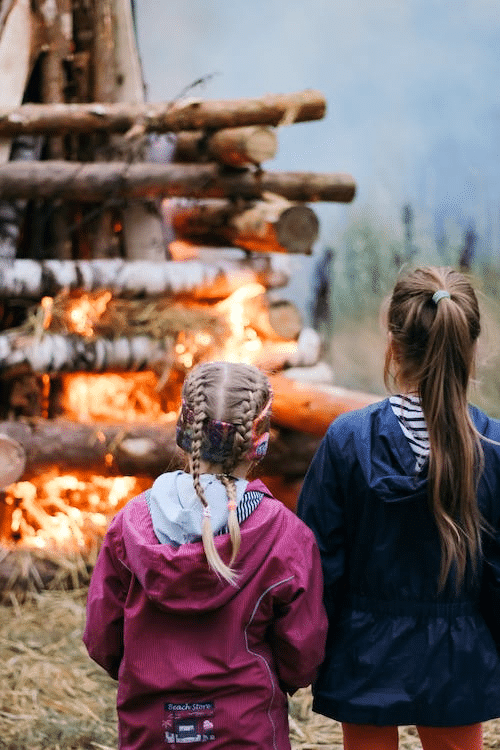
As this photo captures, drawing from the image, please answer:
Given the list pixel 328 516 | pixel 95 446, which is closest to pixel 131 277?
pixel 95 446

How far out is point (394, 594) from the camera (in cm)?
231

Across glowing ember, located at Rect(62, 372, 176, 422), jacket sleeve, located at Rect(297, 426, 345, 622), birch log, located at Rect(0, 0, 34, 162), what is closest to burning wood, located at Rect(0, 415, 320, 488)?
glowing ember, located at Rect(62, 372, 176, 422)

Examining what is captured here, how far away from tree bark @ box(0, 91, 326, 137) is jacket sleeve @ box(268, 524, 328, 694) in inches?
162

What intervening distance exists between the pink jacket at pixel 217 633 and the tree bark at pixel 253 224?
3913mm

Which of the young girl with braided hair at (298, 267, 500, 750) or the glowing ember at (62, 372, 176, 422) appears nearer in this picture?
the young girl with braided hair at (298, 267, 500, 750)

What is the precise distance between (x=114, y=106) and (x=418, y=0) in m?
5.38

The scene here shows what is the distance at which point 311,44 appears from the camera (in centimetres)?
1019

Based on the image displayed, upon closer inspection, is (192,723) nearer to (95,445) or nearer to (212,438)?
(212,438)

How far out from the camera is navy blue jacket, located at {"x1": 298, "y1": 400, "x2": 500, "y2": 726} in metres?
2.27

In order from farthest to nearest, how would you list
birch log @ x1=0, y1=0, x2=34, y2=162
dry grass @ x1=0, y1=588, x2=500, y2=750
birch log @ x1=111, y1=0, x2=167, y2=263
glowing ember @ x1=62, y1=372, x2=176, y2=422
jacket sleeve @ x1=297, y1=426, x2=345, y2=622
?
birch log @ x1=111, y1=0, x2=167, y2=263 < glowing ember @ x1=62, y1=372, x2=176, y2=422 < birch log @ x1=0, y1=0, x2=34, y2=162 < dry grass @ x1=0, y1=588, x2=500, y2=750 < jacket sleeve @ x1=297, y1=426, x2=345, y2=622

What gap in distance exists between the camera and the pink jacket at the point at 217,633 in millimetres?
2098

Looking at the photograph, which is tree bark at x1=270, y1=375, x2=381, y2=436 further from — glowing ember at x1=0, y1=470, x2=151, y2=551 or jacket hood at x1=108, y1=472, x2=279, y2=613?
jacket hood at x1=108, y1=472, x2=279, y2=613

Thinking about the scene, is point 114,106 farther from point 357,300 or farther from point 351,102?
point 351,102

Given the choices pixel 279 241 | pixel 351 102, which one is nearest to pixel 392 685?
pixel 279 241
